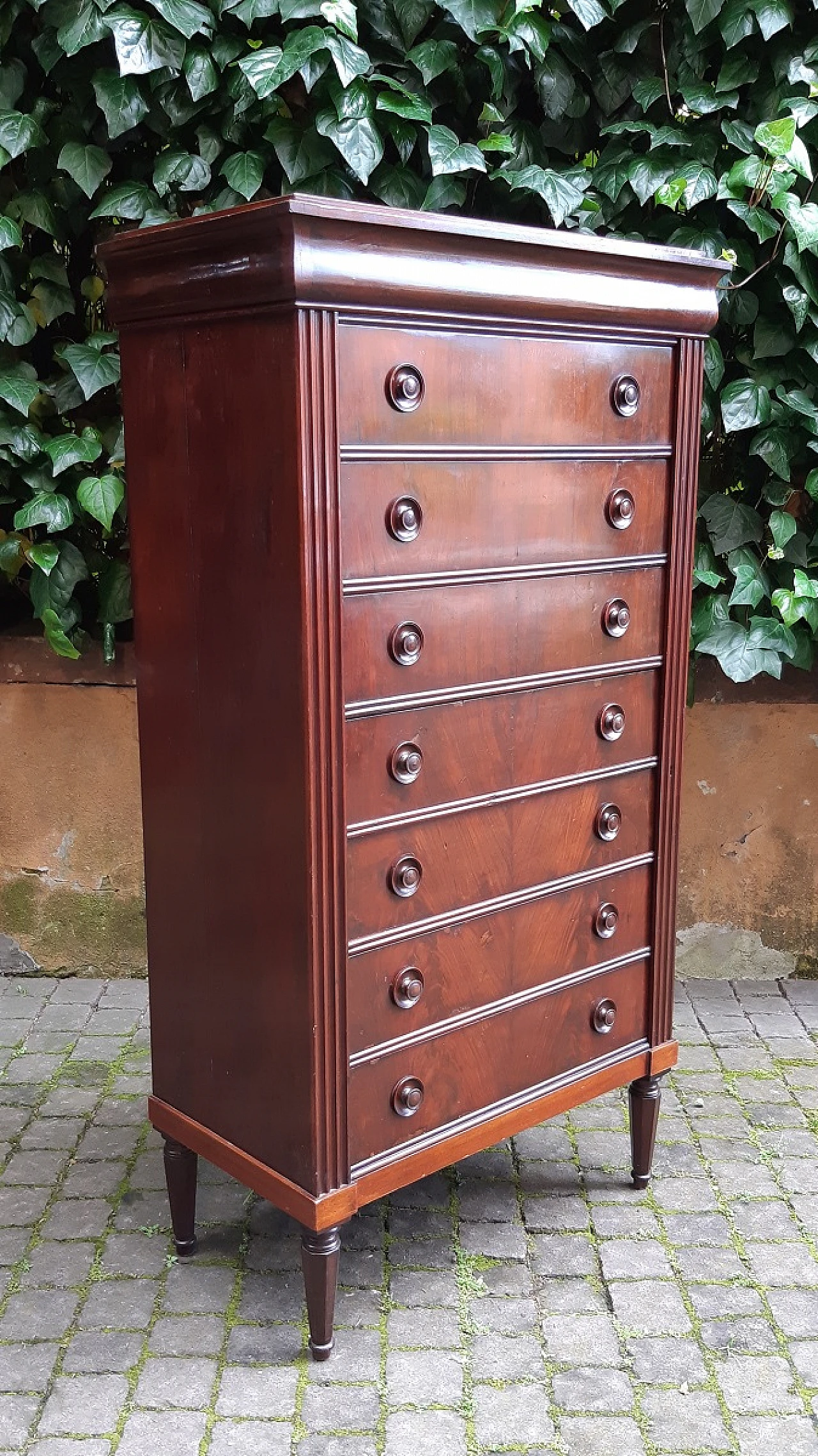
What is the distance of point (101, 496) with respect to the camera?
3352mm

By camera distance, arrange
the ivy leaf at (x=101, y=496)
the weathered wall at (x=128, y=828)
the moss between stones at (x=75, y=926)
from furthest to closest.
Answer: the moss between stones at (x=75, y=926), the weathered wall at (x=128, y=828), the ivy leaf at (x=101, y=496)

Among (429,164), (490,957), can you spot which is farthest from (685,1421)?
→ (429,164)

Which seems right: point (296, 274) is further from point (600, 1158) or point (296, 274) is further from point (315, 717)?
point (600, 1158)

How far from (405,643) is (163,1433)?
1.40 meters

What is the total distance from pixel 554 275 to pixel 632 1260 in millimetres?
1955

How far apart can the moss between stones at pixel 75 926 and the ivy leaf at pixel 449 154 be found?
233cm

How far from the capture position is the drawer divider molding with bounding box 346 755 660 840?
2.16 metres

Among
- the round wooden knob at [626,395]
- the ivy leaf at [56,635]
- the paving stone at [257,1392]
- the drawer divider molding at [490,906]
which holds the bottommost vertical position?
the paving stone at [257,1392]

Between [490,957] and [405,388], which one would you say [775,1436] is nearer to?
[490,957]

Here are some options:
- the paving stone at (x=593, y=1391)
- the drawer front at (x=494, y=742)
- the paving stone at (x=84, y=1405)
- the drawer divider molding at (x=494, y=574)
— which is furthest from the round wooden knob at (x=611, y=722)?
the paving stone at (x=84, y=1405)

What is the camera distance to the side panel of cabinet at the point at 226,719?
2.02 m

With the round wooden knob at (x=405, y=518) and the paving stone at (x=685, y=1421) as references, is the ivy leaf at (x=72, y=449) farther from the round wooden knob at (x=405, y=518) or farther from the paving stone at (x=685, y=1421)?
the paving stone at (x=685, y=1421)

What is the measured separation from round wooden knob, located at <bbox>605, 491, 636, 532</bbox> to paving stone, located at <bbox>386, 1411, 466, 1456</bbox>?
1655mm

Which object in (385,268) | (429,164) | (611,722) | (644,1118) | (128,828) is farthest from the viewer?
(128,828)
